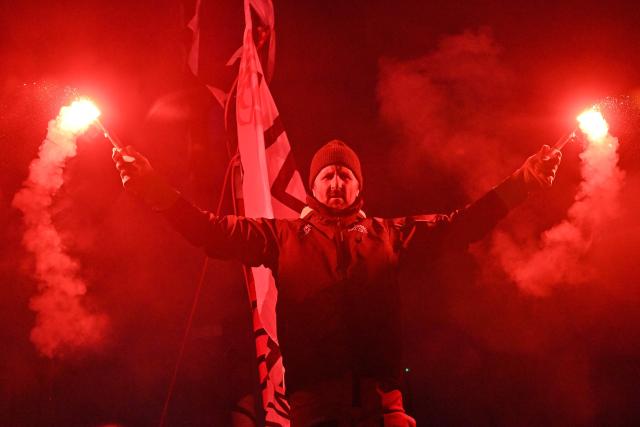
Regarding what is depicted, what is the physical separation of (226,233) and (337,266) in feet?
1.86

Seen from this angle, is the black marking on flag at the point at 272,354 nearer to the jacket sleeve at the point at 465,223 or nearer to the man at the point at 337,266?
the man at the point at 337,266

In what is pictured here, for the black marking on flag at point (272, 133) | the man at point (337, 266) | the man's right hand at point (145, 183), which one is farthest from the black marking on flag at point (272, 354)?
the black marking on flag at point (272, 133)

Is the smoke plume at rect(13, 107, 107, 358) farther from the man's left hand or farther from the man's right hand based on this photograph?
the man's left hand

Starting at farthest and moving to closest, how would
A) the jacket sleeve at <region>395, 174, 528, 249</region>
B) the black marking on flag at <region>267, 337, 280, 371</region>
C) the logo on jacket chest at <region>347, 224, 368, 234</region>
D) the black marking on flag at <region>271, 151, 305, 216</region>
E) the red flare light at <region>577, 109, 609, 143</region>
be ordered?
the black marking on flag at <region>271, 151, 305, 216</region> < the black marking on flag at <region>267, 337, 280, 371</region> < the red flare light at <region>577, 109, 609, 143</region> < the jacket sleeve at <region>395, 174, 528, 249</region> < the logo on jacket chest at <region>347, 224, 368, 234</region>

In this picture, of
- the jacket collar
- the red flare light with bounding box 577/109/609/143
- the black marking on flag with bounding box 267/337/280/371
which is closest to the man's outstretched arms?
the jacket collar

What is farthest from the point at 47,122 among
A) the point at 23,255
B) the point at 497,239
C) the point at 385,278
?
the point at 497,239

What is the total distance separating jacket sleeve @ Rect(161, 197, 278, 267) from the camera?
101 inches

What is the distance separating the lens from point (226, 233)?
8.65 ft

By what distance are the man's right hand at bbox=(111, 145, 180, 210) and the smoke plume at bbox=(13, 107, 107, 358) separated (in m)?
2.80

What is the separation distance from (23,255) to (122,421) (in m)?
1.82

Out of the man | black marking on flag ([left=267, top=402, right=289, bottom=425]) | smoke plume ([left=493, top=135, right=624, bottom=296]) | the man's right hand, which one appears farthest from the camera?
smoke plume ([left=493, top=135, right=624, bottom=296])

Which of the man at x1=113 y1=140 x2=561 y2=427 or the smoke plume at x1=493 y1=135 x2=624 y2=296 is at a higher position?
the smoke plume at x1=493 y1=135 x2=624 y2=296

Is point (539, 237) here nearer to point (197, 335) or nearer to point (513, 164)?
point (513, 164)

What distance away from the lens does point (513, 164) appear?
17.2ft
